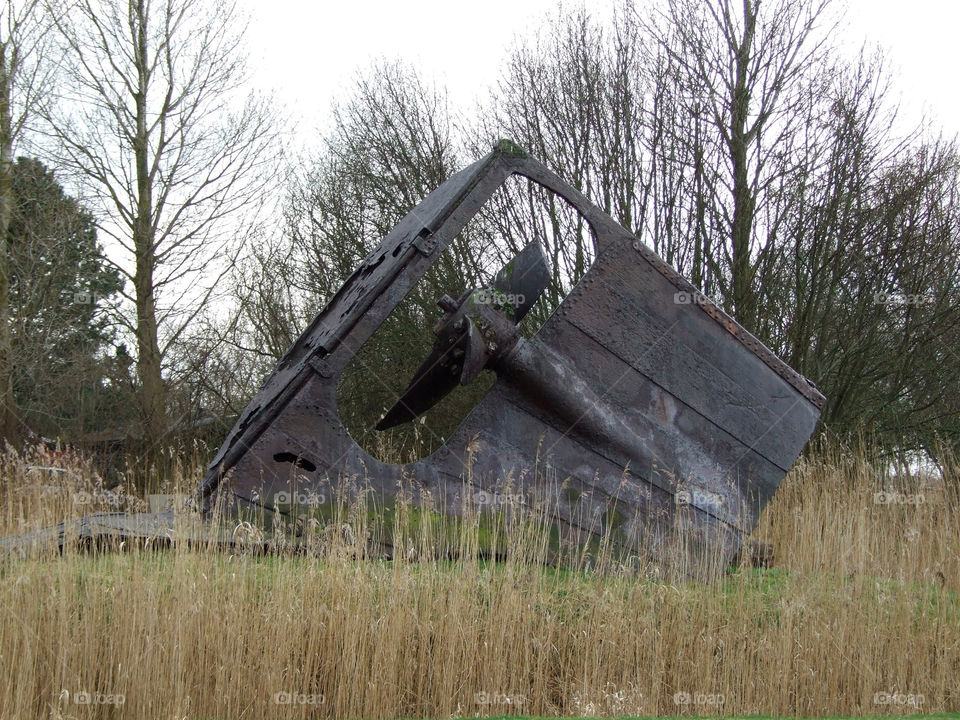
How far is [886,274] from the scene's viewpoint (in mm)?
10539

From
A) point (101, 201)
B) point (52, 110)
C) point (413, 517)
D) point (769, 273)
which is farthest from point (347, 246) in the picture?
point (413, 517)

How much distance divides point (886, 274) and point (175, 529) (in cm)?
862

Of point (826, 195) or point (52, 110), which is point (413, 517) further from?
point (52, 110)
